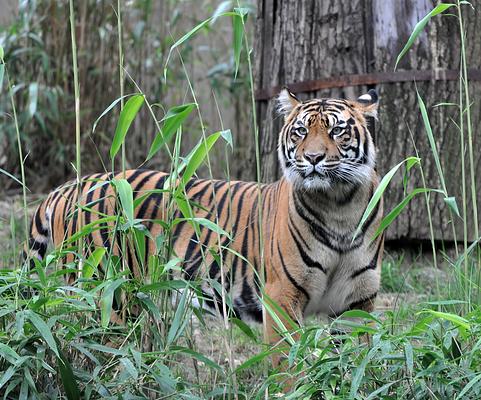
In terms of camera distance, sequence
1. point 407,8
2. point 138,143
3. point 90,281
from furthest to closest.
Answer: point 138,143
point 407,8
point 90,281

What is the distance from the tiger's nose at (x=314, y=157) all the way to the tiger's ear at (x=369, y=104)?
1.16ft

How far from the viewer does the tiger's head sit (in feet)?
12.2

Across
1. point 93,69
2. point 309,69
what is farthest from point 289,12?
point 93,69

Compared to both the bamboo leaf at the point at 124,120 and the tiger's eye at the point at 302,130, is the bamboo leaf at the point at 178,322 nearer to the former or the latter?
the bamboo leaf at the point at 124,120

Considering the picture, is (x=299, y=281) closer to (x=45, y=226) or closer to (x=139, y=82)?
(x=45, y=226)

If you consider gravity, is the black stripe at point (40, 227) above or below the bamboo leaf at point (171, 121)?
below

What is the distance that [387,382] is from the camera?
9.04ft

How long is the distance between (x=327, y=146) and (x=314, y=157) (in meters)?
0.08

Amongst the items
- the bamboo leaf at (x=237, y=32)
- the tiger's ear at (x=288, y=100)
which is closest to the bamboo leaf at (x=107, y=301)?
the bamboo leaf at (x=237, y=32)

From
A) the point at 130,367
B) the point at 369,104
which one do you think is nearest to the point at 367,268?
the point at 369,104

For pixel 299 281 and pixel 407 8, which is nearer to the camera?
pixel 299 281

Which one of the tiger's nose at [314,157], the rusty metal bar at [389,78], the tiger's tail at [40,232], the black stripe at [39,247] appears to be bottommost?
the black stripe at [39,247]

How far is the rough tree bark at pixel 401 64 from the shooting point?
5.20m

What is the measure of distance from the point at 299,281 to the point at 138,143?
168 inches
